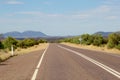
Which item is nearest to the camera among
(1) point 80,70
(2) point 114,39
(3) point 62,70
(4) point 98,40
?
(1) point 80,70

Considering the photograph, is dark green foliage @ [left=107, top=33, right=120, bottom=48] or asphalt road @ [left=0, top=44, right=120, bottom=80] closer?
asphalt road @ [left=0, top=44, right=120, bottom=80]

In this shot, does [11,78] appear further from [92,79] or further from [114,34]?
[114,34]

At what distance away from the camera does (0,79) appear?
14.5m

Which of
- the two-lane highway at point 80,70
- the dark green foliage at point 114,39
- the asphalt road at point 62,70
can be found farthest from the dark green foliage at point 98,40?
the two-lane highway at point 80,70

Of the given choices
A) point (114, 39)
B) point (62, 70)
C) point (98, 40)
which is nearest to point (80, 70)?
point (62, 70)

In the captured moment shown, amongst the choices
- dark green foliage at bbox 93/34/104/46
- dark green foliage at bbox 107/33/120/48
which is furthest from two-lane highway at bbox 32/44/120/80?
dark green foliage at bbox 93/34/104/46

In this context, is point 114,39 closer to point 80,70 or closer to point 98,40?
point 98,40

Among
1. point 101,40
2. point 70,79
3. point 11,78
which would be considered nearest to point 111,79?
point 70,79

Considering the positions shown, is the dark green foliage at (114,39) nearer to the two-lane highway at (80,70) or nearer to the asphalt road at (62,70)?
the asphalt road at (62,70)

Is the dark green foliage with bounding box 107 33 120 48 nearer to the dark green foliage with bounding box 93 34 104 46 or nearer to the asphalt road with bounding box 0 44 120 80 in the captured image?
the dark green foliage with bounding box 93 34 104 46

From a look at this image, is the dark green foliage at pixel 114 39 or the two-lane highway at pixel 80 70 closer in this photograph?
the two-lane highway at pixel 80 70

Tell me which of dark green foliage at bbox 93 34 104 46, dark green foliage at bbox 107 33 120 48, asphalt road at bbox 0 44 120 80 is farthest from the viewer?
dark green foliage at bbox 93 34 104 46

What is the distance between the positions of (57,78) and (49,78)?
0.33m

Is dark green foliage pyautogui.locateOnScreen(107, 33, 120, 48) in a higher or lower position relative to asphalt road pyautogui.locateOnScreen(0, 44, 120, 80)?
higher
